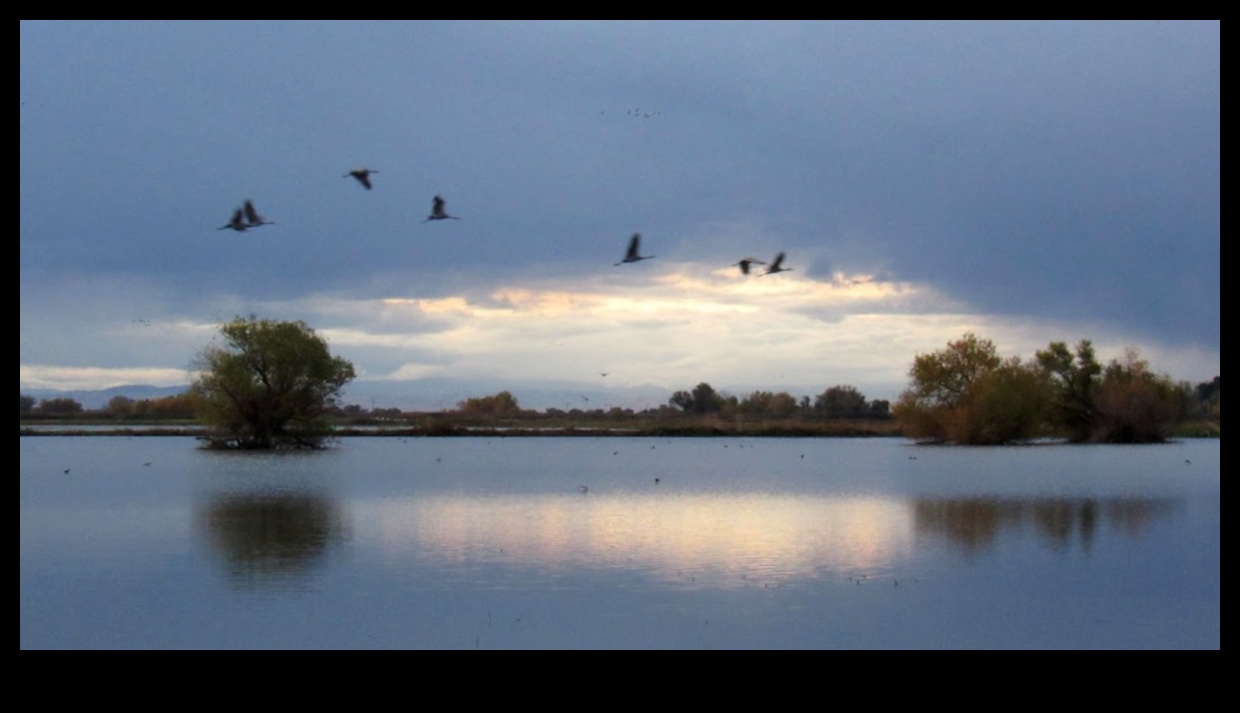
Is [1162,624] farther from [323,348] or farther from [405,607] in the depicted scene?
[323,348]

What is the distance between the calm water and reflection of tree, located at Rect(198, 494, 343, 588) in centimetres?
10

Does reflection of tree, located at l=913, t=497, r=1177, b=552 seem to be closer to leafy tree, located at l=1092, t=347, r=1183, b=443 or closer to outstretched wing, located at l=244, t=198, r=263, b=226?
outstretched wing, located at l=244, t=198, r=263, b=226

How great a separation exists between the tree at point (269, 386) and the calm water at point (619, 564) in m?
17.2

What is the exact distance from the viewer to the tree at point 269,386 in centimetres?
5994

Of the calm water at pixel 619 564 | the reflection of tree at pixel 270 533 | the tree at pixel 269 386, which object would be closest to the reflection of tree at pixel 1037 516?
the calm water at pixel 619 564

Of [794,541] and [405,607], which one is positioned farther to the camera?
[794,541]

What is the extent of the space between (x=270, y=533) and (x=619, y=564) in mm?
9124

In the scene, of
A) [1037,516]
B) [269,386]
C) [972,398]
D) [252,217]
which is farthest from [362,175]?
[972,398]

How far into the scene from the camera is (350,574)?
64.2 ft
